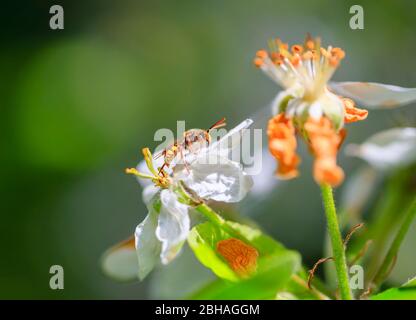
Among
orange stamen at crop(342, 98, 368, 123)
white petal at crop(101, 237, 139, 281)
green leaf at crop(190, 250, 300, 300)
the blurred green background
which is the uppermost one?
the blurred green background

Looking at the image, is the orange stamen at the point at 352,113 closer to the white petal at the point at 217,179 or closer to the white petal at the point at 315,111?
the white petal at the point at 315,111

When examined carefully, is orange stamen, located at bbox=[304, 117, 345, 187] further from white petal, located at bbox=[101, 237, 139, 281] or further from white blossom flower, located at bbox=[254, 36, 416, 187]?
white petal, located at bbox=[101, 237, 139, 281]

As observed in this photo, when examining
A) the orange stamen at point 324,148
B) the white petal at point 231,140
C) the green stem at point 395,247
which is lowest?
the green stem at point 395,247

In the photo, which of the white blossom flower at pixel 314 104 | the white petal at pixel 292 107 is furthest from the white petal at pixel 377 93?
the white petal at pixel 292 107

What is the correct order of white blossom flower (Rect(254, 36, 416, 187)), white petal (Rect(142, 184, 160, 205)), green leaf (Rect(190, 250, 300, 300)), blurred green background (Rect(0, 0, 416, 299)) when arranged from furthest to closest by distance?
blurred green background (Rect(0, 0, 416, 299)), white petal (Rect(142, 184, 160, 205)), white blossom flower (Rect(254, 36, 416, 187)), green leaf (Rect(190, 250, 300, 300))

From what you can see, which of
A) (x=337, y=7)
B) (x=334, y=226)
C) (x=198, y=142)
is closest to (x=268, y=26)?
(x=337, y=7)

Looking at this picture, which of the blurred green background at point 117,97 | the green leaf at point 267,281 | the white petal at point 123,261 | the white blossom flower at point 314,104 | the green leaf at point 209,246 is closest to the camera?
the green leaf at point 267,281

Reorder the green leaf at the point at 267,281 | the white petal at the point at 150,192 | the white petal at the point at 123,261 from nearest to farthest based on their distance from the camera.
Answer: the green leaf at the point at 267,281 < the white petal at the point at 150,192 < the white petal at the point at 123,261

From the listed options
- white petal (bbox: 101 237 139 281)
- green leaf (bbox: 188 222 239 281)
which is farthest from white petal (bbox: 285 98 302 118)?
white petal (bbox: 101 237 139 281)
